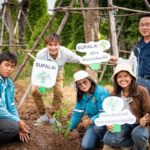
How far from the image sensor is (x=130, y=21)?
9914 millimetres

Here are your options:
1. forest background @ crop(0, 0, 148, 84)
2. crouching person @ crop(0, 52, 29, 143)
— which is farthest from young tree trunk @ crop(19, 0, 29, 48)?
crouching person @ crop(0, 52, 29, 143)

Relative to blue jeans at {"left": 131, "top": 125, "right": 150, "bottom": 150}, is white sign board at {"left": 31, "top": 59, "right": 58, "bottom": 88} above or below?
above

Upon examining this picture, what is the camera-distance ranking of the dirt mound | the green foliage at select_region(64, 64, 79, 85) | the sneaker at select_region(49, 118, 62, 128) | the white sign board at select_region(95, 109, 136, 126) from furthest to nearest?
the green foliage at select_region(64, 64, 79, 85) < the sneaker at select_region(49, 118, 62, 128) < the dirt mound < the white sign board at select_region(95, 109, 136, 126)

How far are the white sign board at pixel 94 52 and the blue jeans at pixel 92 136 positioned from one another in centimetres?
71

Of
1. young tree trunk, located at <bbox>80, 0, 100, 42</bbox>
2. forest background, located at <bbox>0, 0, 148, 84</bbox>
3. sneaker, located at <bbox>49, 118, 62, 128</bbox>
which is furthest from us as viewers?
forest background, located at <bbox>0, 0, 148, 84</bbox>

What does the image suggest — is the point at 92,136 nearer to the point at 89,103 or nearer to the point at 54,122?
the point at 89,103

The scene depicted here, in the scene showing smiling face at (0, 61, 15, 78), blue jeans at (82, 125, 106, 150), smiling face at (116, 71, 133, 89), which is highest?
smiling face at (0, 61, 15, 78)


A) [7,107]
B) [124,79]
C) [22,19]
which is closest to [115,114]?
[124,79]

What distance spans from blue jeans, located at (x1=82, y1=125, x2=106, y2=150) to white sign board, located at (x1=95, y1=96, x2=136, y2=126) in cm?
40

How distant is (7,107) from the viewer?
13.9 ft

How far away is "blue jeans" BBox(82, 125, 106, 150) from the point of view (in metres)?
4.07

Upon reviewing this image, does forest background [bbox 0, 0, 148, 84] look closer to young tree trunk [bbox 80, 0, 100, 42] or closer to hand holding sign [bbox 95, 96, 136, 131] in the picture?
young tree trunk [bbox 80, 0, 100, 42]

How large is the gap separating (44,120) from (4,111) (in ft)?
3.05

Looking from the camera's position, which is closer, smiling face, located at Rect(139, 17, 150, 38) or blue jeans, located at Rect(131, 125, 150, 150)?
blue jeans, located at Rect(131, 125, 150, 150)
